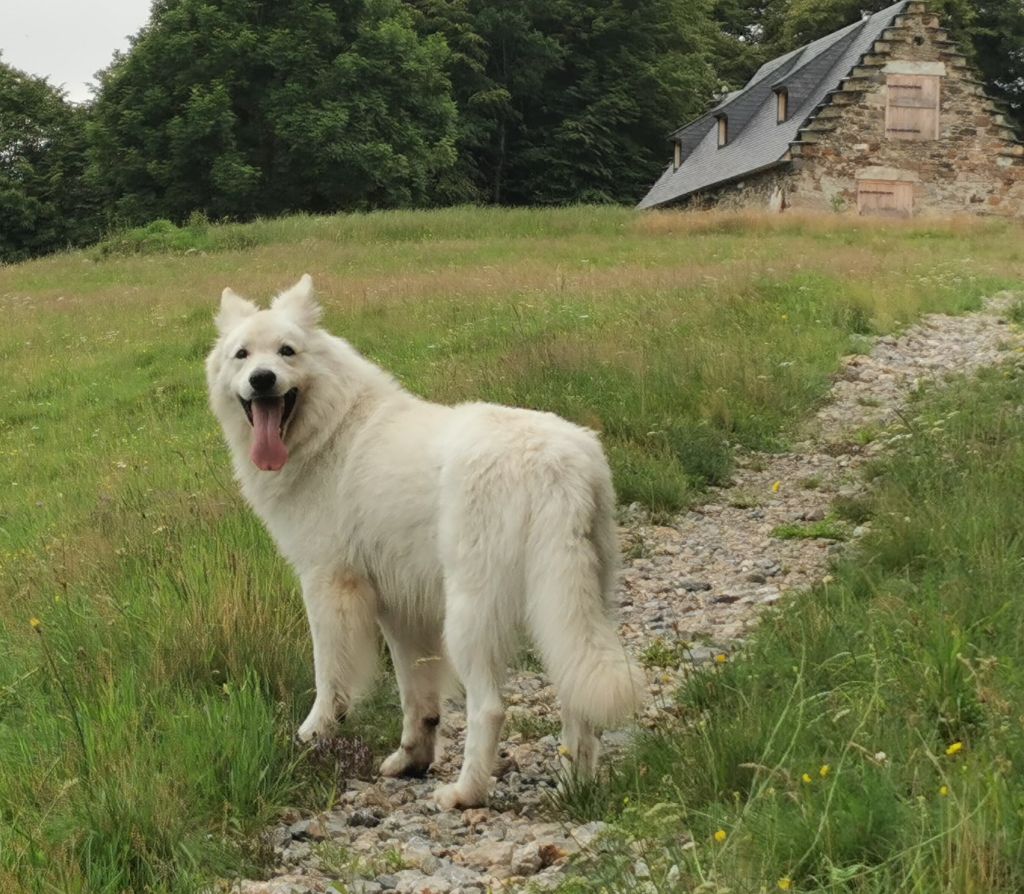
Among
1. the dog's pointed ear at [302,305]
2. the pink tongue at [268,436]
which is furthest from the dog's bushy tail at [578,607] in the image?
the dog's pointed ear at [302,305]

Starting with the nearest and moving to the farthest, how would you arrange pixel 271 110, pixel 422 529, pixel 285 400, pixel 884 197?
pixel 422 529 → pixel 285 400 → pixel 884 197 → pixel 271 110

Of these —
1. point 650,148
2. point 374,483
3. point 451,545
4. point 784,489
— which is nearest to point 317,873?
point 451,545

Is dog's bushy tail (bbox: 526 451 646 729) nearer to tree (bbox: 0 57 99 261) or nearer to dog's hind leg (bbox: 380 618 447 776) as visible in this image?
dog's hind leg (bbox: 380 618 447 776)

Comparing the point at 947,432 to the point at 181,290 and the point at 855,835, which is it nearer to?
the point at 855,835

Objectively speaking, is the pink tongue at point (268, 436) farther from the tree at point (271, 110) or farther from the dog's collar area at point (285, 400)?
the tree at point (271, 110)

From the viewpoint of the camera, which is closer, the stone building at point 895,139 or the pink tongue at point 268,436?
the pink tongue at point 268,436

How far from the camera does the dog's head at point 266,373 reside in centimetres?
422

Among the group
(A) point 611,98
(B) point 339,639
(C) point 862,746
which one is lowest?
(B) point 339,639

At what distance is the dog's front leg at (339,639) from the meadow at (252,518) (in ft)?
0.52

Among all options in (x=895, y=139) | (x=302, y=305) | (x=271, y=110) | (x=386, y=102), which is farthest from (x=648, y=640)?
(x=386, y=102)

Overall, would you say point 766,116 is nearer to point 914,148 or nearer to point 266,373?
point 914,148

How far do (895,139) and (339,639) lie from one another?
120 ft

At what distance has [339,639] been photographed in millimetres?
3902

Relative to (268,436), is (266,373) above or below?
above
